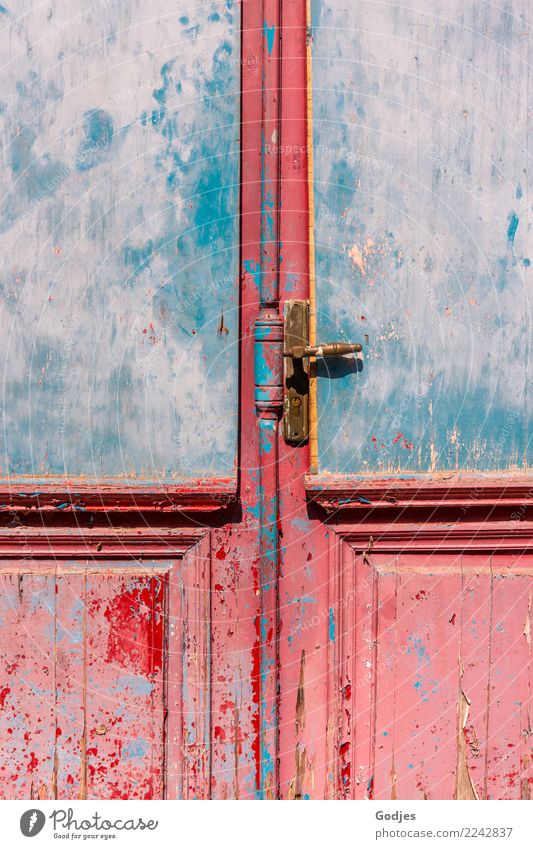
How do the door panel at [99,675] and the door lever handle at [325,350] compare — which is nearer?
the door lever handle at [325,350]

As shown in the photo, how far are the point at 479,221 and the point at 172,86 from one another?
67 cm

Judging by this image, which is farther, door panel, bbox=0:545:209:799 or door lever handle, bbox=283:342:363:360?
door panel, bbox=0:545:209:799

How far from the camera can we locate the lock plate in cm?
144

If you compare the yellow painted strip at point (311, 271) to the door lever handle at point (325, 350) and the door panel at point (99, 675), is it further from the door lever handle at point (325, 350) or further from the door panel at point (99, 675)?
the door panel at point (99, 675)

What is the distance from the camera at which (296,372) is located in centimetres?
144

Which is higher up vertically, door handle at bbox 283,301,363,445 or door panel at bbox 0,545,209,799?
door handle at bbox 283,301,363,445

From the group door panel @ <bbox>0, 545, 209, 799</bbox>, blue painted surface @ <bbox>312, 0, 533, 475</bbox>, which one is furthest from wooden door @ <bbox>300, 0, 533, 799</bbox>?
door panel @ <bbox>0, 545, 209, 799</bbox>

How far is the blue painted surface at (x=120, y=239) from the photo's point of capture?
1400 millimetres

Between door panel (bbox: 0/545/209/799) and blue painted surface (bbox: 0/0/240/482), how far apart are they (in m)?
0.24

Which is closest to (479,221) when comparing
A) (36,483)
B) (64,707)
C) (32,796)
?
(36,483)

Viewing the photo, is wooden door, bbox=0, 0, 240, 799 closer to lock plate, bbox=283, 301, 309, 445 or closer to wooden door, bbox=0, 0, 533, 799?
wooden door, bbox=0, 0, 533, 799

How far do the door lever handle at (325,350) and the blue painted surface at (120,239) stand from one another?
0.14 meters

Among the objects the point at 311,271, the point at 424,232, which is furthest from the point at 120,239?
the point at 424,232

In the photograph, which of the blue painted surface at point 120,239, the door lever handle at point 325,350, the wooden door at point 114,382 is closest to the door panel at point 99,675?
the wooden door at point 114,382
